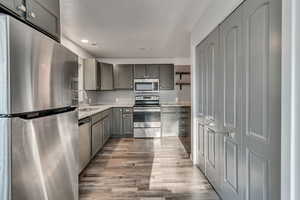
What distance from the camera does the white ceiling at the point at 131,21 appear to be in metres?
2.55

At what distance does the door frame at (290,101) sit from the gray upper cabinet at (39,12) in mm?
1435

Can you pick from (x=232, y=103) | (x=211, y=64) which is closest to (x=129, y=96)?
(x=211, y=64)

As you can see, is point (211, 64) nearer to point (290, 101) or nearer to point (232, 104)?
point (232, 104)

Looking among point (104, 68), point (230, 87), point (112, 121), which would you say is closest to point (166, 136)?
point (112, 121)

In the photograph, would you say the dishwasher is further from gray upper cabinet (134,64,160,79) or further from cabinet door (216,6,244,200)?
gray upper cabinet (134,64,160,79)

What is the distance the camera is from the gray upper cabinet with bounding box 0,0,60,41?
3.56 feet

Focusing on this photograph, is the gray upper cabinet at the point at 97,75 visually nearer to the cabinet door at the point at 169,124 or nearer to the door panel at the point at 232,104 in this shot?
the cabinet door at the point at 169,124

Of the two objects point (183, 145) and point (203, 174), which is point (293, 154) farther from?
point (183, 145)

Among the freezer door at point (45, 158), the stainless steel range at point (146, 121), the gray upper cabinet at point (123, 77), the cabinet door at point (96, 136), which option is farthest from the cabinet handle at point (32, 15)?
the gray upper cabinet at point (123, 77)

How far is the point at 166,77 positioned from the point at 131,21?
3108 mm

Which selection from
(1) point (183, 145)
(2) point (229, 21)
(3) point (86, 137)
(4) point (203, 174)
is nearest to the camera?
(2) point (229, 21)

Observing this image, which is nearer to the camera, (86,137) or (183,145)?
(86,137)

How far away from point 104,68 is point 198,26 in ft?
11.1

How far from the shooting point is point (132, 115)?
569 cm
